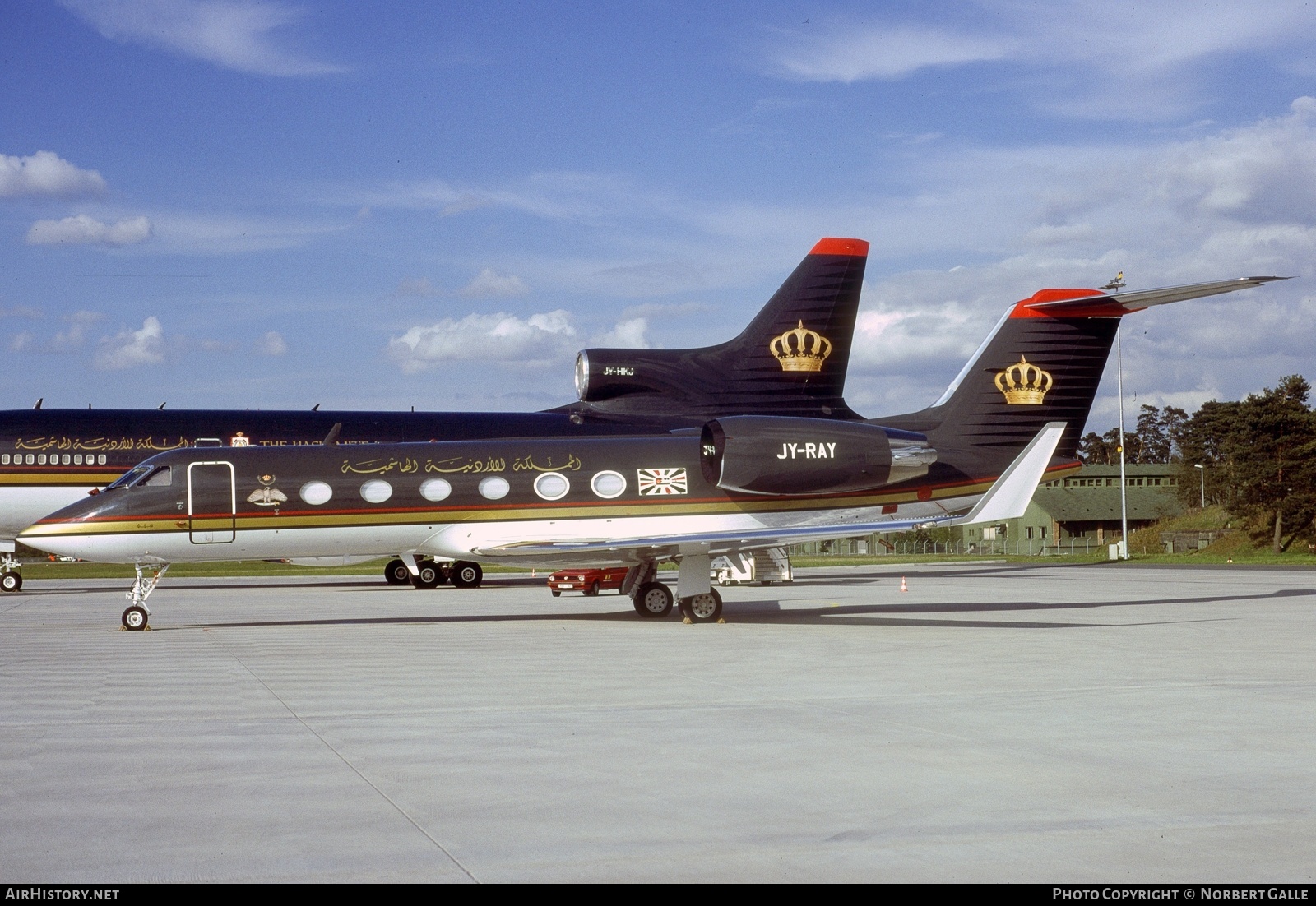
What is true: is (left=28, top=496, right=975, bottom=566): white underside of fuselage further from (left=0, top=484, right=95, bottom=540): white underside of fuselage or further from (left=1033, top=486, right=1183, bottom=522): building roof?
(left=1033, top=486, right=1183, bottom=522): building roof

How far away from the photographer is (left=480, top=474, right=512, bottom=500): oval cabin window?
20.7 meters

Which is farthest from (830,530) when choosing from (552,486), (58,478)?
(58,478)

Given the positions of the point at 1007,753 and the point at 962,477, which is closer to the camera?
the point at 1007,753

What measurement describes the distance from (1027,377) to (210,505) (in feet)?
48.4

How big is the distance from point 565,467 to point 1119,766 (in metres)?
14.4

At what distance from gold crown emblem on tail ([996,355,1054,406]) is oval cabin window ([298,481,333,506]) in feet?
41.0

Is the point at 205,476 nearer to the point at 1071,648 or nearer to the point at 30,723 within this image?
the point at 30,723

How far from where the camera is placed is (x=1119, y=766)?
7504mm

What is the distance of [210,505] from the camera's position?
19.5 m

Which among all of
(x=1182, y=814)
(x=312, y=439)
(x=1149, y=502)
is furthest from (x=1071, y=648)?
(x=1149, y=502)

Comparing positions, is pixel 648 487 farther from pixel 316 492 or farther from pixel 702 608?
pixel 316 492

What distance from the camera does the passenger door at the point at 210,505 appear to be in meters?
19.4

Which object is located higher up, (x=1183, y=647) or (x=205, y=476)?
(x=205, y=476)

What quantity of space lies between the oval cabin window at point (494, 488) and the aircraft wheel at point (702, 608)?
12.0 ft
